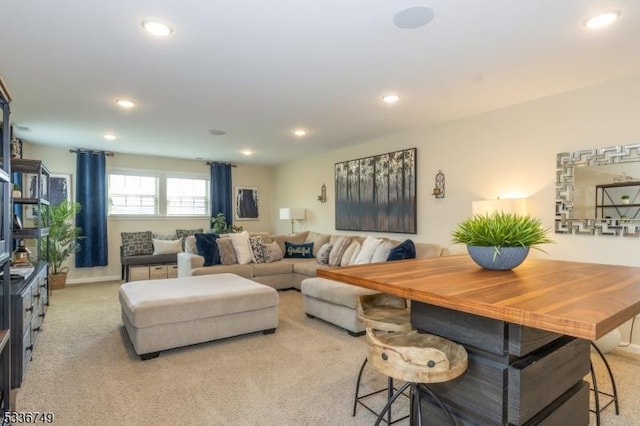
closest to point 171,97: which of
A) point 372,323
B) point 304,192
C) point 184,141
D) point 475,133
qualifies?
point 184,141

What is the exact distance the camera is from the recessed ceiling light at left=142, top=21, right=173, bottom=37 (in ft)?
7.19

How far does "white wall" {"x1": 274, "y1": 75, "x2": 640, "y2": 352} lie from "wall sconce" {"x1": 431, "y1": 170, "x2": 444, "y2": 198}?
0.20 ft

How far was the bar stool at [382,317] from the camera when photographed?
1920 mm

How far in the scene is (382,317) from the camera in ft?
6.63

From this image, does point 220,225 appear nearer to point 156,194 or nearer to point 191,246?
point 156,194

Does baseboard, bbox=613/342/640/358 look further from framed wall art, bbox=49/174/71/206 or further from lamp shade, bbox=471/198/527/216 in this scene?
framed wall art, bbox=49/174/71/206

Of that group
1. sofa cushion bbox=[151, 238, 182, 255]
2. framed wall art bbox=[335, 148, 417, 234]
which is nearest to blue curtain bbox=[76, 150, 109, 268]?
sofa cushion bbox=[151, 238, 182, 255]

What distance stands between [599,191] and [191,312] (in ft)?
12.2

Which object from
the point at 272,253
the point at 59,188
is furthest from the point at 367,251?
the point at 59,188

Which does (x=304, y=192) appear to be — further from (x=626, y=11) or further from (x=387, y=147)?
(x=626, y=11)

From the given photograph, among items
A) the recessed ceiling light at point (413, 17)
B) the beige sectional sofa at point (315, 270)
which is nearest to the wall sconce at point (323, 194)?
the beige sectional sofa at point (315, 270)

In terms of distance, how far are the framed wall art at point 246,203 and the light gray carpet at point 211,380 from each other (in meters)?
4.37

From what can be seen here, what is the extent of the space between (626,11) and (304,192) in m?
5.60

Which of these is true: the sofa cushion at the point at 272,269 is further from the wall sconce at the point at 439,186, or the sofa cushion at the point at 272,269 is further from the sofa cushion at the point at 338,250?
the wall sconce at the point at 439,186
